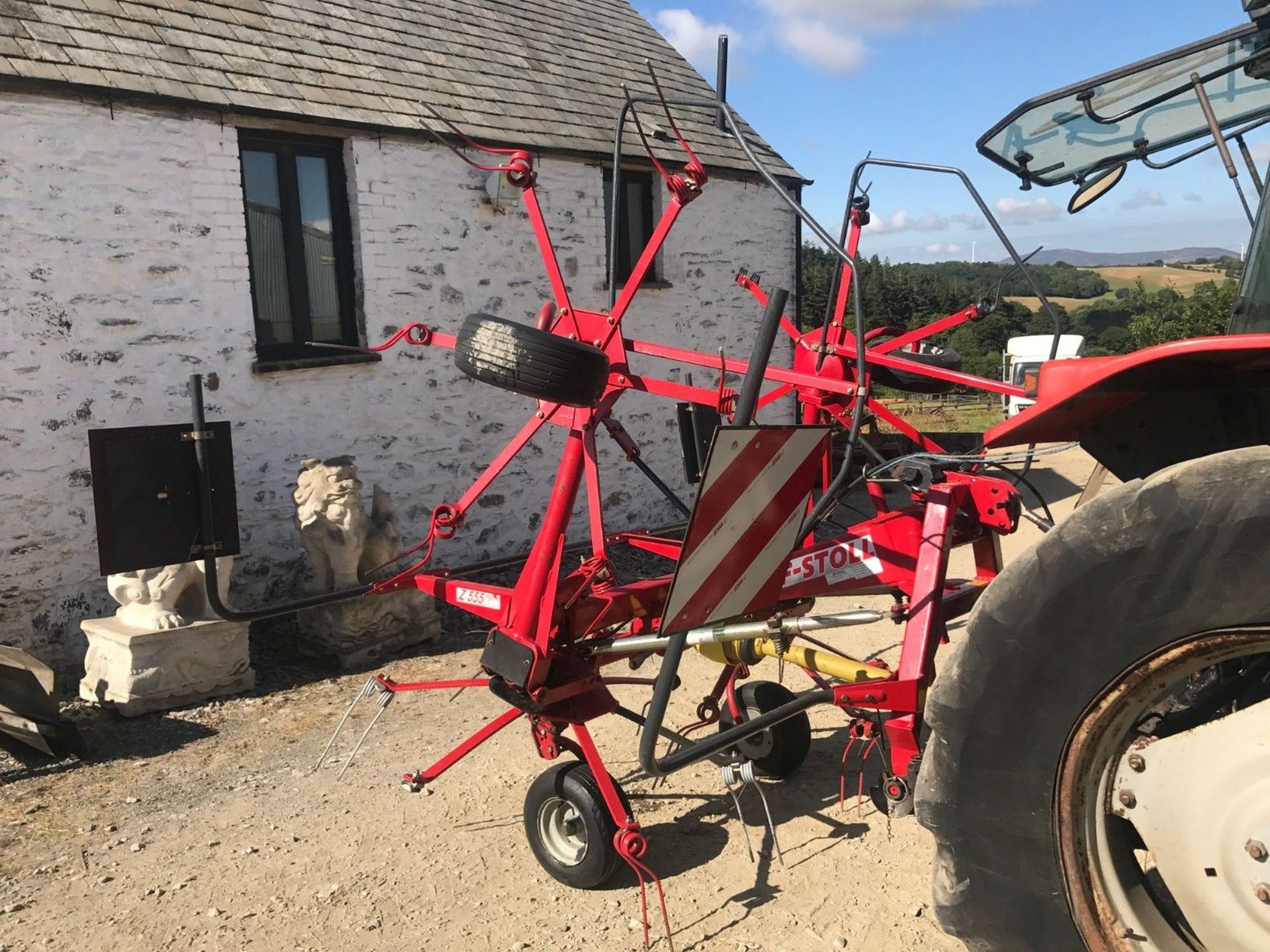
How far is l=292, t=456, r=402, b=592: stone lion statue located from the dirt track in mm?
1204

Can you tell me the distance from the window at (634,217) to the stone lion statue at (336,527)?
4219mm

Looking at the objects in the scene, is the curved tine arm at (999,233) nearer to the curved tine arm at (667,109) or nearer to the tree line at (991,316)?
the curved tine arm at (667,109)

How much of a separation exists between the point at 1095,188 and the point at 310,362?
202 inches

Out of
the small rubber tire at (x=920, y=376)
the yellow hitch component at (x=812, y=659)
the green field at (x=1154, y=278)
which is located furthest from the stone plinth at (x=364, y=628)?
the green field at (x=1154, y=278)

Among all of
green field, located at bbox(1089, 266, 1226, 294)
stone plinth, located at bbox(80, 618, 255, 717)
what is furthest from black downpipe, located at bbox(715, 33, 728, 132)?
green field, located at bbox(1089, 266, 1226, 294)

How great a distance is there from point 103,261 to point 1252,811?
640cm

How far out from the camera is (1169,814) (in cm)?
180

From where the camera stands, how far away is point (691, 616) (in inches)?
102

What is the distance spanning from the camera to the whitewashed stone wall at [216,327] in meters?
5.84

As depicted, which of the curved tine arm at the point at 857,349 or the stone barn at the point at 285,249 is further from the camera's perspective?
the stone barn at the point at 285,249

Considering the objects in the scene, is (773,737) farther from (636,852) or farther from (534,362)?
(534,362)

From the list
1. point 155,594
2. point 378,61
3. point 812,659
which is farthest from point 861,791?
point 378,61

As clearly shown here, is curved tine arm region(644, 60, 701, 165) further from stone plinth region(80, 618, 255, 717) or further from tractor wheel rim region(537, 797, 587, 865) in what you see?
stone plinth region(80, 618, 255, 717)

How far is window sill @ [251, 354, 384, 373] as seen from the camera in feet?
22.2
